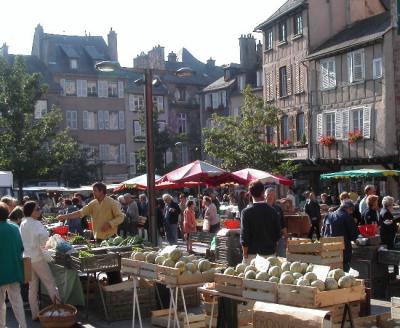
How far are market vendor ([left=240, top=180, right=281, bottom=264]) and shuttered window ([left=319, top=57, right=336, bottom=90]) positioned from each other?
87.5 ft

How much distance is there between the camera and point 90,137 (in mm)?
56500

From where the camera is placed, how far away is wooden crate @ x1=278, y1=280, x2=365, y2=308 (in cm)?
620

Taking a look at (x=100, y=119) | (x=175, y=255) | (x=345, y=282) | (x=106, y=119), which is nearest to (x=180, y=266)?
(x=175, y=255)

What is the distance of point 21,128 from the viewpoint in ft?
112

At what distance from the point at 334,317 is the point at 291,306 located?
0.96 meters

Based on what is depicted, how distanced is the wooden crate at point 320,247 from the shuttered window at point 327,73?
2475 cm

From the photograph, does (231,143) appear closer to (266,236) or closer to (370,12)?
(370,12)

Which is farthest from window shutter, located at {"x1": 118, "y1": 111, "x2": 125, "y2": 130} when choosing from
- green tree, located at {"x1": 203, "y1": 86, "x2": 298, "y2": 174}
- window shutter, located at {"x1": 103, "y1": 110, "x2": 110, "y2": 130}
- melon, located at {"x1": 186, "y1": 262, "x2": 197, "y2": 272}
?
melon, located at {"x1": 186, "y1": 262, "x2": 197, "y2": 272}

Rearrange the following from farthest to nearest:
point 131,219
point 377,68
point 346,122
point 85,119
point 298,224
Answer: point 85,119
point 346,122
point 377,68
point 131,219
point 298,224

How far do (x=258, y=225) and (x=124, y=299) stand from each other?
2.66m

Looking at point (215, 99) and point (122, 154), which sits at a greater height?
point (215, 99)

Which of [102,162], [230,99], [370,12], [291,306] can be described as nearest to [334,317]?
[291,306]

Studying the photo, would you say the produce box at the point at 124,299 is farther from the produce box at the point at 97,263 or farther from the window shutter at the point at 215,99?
the window shutter at the point at 215,99

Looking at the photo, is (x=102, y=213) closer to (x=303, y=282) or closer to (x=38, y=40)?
(x=303, y=282)
